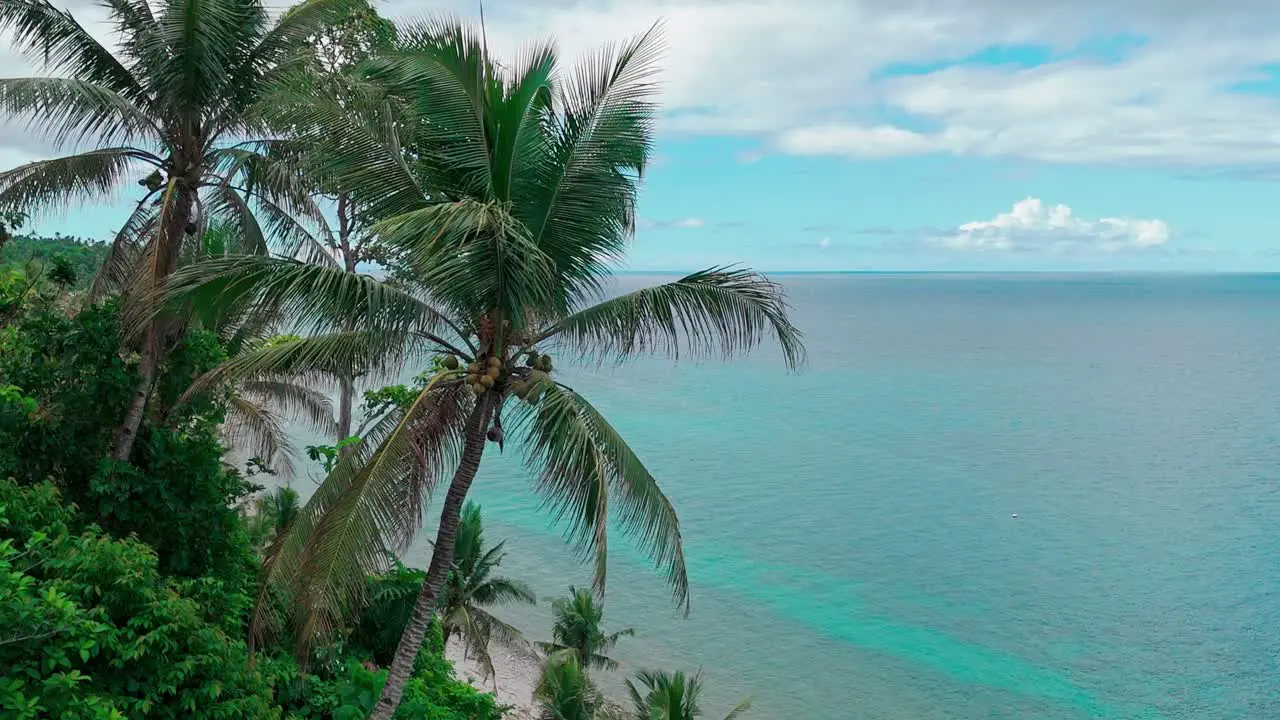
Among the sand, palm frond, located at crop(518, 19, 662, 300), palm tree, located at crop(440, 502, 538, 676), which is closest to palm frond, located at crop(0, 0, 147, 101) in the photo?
palm frond, located at crop(518, 19, 662, 300)

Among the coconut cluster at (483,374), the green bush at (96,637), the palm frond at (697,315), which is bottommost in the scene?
the green bush at (96,637)

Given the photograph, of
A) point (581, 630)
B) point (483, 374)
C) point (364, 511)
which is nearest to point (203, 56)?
point (483, 374)

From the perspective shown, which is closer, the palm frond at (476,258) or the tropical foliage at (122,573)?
the tropical foliage at (122,573)

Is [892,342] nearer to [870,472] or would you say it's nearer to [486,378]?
[870,472]

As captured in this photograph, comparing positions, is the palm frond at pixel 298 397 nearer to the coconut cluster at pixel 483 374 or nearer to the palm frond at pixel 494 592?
the palm frond at pixel 494 592

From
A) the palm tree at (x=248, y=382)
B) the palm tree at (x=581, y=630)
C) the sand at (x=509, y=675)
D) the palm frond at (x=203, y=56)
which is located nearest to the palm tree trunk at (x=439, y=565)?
the palm tree at (x=248, y=382)

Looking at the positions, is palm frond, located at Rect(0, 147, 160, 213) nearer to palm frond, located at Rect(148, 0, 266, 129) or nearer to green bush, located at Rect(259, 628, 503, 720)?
palm frond, located at Rect(148, 0, 266, 129)
